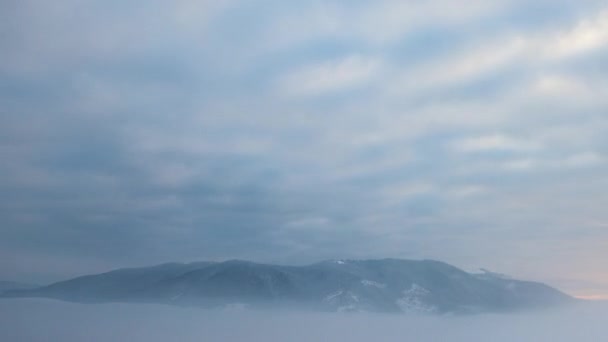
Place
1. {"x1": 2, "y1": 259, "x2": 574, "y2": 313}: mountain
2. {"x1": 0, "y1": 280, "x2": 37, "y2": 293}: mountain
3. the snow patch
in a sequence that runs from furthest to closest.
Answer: the snow patch → {"x1": 2, "y1": 259, "x2": 574, "y2": 313}: mountain → {"x1": 0, "y1": 280, "x2": 37, "y2": 293}: mountain

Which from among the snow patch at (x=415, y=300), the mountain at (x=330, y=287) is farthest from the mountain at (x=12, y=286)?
the snow patch at (x=415, y=300)

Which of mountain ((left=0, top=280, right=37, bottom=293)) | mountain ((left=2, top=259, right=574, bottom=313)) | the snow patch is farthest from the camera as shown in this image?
the snow patch

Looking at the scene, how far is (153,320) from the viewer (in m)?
43.6

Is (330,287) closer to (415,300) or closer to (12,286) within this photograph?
(415,300)

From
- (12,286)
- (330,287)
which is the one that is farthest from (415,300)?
(12,286)

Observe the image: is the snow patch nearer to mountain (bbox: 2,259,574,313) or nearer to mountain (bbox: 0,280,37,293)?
mountain (bbox: 2,259,574,313)

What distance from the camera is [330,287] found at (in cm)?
16875

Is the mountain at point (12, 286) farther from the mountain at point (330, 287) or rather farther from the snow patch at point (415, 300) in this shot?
the snow patch at point (415, 300)

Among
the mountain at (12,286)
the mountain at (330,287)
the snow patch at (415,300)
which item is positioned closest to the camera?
the mountain at (12,286)

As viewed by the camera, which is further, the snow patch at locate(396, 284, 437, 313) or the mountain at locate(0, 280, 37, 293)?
the snow patch at locate(396, 284, 437, 313)

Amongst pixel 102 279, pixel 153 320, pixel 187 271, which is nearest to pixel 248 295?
pixel 187 271

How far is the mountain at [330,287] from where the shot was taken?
9975 cm

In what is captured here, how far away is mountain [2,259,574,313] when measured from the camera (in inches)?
3927

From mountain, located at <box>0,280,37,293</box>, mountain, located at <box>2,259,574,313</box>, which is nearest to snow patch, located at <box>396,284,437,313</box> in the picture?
mountain, located at <box>2,259,574,313</box>
